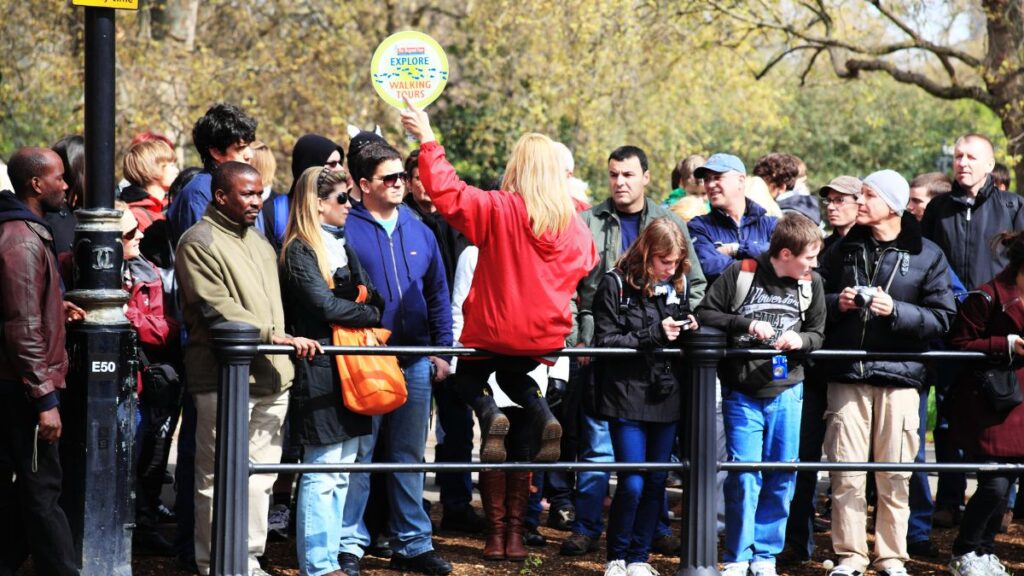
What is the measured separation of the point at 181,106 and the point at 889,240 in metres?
16.2

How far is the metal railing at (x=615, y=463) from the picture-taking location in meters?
5.41

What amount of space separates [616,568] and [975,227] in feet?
11.8

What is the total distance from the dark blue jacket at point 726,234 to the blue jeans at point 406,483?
71.5 inches

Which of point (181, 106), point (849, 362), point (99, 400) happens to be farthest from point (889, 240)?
point (181, 106)

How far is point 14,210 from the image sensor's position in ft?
18.8

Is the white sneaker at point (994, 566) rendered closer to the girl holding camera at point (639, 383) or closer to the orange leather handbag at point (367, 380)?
the girl holding camera at point (639, 383)

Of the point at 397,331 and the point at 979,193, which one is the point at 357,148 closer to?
the point at 397,331

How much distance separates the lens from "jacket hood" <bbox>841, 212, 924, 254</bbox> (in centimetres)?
671

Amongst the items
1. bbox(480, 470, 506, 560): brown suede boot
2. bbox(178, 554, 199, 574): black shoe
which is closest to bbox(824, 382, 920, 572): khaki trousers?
bbox(480, 470, 506, 560): brown suede boot

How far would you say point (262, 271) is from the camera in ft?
20.1

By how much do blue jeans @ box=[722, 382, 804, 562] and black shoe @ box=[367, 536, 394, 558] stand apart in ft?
5.82

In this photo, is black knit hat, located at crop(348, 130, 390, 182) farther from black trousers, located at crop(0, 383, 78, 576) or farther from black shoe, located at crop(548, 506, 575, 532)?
black shoe, located at crop(548, 506, 575, 532)

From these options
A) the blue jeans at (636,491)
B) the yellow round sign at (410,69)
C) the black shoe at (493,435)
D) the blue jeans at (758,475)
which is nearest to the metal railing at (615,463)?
the black shoe at (493,435)

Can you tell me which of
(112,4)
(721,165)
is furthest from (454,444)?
(112,4)
